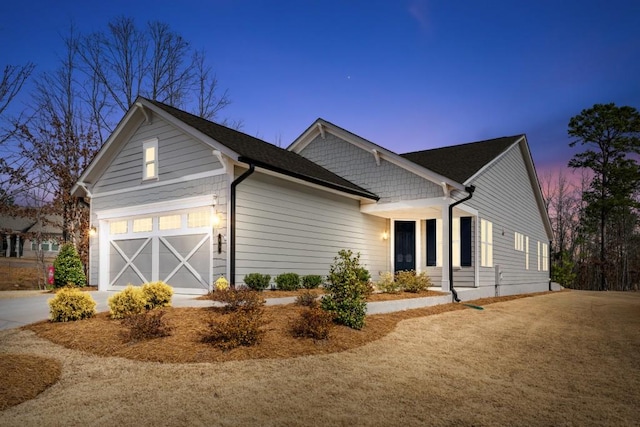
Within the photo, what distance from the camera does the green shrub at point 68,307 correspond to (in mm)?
8289

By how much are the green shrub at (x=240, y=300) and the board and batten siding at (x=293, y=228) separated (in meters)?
2.61

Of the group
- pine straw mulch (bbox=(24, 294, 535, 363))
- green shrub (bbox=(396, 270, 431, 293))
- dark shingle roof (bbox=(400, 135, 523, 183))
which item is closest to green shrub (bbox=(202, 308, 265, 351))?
pine straw mulch (bbox=(24, 294, 535, 363))

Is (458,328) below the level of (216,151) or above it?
below

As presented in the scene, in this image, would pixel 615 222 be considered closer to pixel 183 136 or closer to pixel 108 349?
pixel 183 136

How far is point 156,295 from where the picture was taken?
9.19 m

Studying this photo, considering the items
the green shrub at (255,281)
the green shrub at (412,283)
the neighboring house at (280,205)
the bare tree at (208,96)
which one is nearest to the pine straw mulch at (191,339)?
the green shrub at (255,281)

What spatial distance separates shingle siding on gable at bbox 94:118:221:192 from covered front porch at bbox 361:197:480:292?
6.44 m

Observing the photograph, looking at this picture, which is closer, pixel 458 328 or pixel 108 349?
pixel 108 349

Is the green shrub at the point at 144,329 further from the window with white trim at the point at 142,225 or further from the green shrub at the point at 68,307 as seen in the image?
the window with white trim at the point at 142,225

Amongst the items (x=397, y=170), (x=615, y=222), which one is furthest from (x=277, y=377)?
(x=615, y=222)

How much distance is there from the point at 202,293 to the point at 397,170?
786 cm

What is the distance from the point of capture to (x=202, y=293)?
37.5ft

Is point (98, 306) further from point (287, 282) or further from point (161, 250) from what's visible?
point (287, 282)

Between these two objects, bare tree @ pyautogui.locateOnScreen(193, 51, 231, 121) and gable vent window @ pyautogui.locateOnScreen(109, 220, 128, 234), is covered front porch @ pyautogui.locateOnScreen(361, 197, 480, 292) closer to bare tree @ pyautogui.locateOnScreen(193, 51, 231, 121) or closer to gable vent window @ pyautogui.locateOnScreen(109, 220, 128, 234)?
gable vent window @ pyautogui.locateOnScreen(109, 220, 128, 234)
